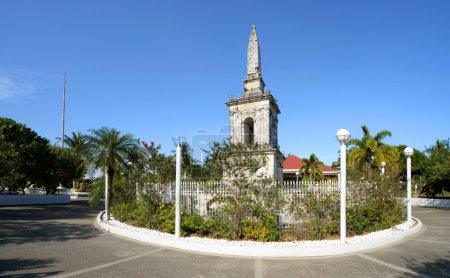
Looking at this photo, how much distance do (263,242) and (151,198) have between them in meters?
5.03

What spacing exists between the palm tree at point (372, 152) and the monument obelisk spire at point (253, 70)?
410 inches

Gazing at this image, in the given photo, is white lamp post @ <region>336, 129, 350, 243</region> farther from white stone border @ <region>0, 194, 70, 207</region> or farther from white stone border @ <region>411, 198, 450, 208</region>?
white stone border @ <region>0, 194, 70, 207</region>

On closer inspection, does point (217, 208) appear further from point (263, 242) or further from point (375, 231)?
point (375, 231)

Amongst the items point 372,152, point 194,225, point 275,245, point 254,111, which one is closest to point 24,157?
point 254,111

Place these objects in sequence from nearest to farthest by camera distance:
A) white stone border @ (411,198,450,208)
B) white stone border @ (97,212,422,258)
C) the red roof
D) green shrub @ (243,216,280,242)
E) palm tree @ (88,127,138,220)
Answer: white stone border @ (97,212,422,258) → green shrub @ (243,216,280,242) → palm tree @ (88,127,138,220) → white stone border @ (411,198,450,208) → the red roof

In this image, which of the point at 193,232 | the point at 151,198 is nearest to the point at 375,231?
the point at 193,232

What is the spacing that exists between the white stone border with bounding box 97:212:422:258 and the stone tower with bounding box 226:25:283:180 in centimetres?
736

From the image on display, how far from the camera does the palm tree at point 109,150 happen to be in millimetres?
12617

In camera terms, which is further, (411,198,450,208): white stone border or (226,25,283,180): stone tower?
(411,198,450,208): white stone border

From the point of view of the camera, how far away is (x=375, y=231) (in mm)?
9602

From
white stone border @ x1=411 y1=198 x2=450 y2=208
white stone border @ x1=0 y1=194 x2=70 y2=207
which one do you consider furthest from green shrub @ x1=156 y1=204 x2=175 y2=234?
white stone border @ x1=411 y1=198 x2=450 y2=208

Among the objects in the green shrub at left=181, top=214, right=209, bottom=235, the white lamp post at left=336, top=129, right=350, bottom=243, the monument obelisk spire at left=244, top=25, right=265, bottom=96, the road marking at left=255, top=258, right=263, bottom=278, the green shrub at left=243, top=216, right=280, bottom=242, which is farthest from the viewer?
the monument obelisk spire at left=244, top=25, right=265, bottom=96

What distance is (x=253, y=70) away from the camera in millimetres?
16672

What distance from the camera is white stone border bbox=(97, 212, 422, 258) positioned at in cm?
718
